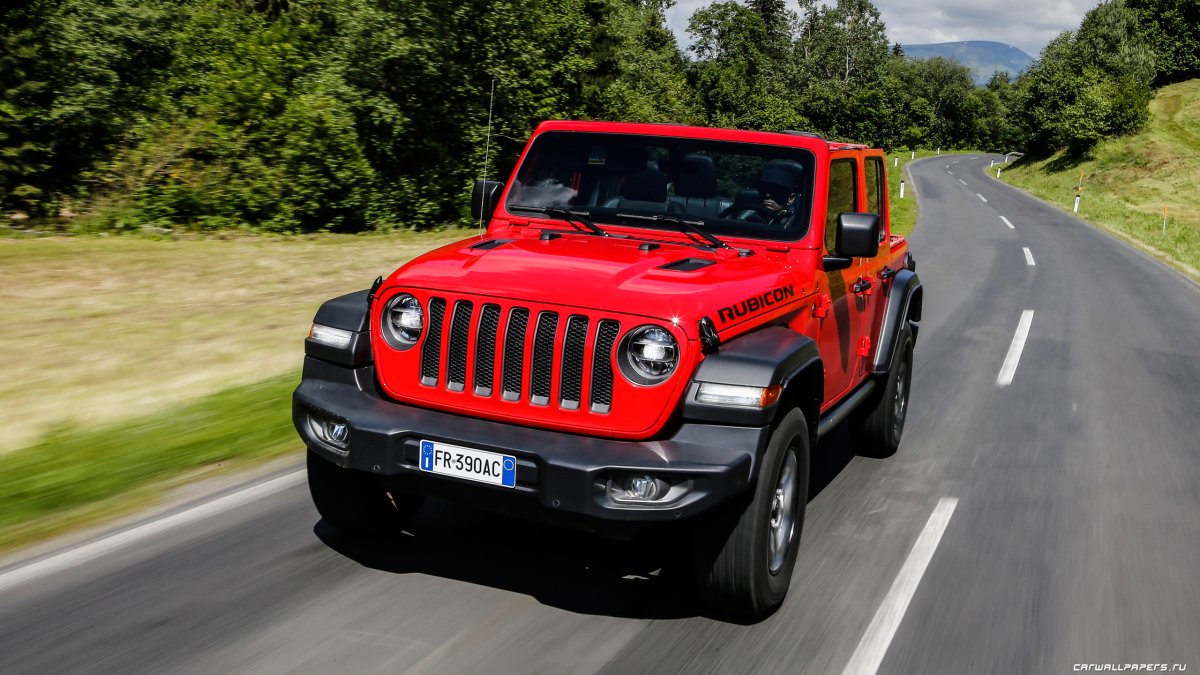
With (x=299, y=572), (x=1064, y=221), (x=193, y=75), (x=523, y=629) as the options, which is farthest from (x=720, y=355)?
(x=1064, y=221)

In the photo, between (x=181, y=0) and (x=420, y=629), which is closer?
(x=420, y=629)

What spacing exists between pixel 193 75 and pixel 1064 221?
27.5 m

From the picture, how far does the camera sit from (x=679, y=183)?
5.30 m

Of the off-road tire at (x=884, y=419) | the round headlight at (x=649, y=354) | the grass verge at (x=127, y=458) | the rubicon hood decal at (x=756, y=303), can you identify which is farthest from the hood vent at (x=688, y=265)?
the grass verge at (x=127, y=458)

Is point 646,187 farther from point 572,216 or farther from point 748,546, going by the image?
point 748,546

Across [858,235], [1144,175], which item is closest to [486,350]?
[858,235]

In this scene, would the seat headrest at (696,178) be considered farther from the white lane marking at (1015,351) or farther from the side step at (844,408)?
the white lane marking at (1015,351)

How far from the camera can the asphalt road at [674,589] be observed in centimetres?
397

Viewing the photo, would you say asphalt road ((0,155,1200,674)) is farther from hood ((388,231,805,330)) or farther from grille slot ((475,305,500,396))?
hood ((388,231,805,330))

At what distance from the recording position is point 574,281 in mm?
4152

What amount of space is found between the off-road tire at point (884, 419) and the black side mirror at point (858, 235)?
185 centimetres

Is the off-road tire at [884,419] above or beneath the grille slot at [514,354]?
beneath

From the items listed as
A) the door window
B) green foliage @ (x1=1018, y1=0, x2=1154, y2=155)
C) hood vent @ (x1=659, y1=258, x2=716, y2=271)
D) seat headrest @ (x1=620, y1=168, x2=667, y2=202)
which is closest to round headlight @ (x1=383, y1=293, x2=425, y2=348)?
hood vent @ (x1=659, y1=258, x2=716, y2=271)

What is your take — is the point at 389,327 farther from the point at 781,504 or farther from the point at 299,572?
the point at 781,504
